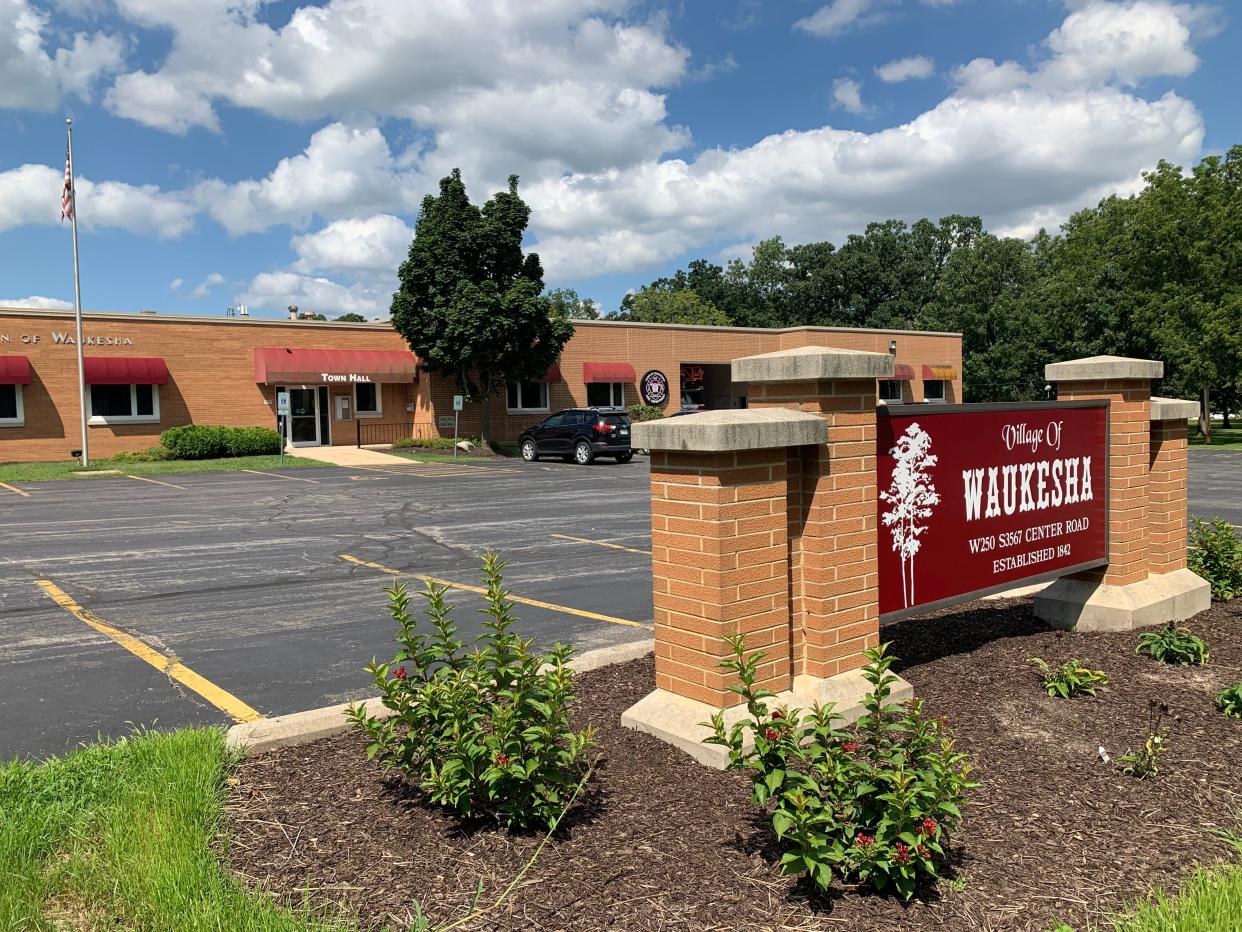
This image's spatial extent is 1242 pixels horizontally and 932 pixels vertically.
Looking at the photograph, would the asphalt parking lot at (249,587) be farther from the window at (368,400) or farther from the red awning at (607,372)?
the red awning at (607,372)

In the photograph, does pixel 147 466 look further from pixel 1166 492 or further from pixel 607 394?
pixel 1166 492

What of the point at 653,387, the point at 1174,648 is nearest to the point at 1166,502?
the point at 1174,648

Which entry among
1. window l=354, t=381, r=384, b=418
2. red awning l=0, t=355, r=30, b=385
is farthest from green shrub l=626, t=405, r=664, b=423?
red awning l=0, t=355, r=30, b=385

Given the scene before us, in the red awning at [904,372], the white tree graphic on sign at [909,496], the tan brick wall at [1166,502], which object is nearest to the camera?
the white tree graphic on sign at [909,496]

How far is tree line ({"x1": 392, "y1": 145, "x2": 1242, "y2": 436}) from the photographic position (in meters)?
31.9

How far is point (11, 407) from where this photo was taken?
28.1 meters

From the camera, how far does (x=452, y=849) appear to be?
3.44 metres

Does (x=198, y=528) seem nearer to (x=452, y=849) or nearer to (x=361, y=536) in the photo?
(x=361, y=536)

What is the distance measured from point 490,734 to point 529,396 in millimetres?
34307

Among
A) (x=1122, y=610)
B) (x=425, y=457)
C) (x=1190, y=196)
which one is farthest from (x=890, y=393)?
(x=1122, y=610)

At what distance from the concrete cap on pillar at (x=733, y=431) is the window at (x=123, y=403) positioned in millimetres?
29564

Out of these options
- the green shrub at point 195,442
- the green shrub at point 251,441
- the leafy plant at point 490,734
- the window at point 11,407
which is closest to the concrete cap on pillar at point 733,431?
the leafy plant at point 490,734

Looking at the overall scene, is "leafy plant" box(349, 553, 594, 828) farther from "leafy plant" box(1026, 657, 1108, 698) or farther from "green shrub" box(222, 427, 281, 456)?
"green shrub" box(222, 427, 281, 456)

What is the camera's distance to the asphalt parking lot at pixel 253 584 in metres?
5.92
